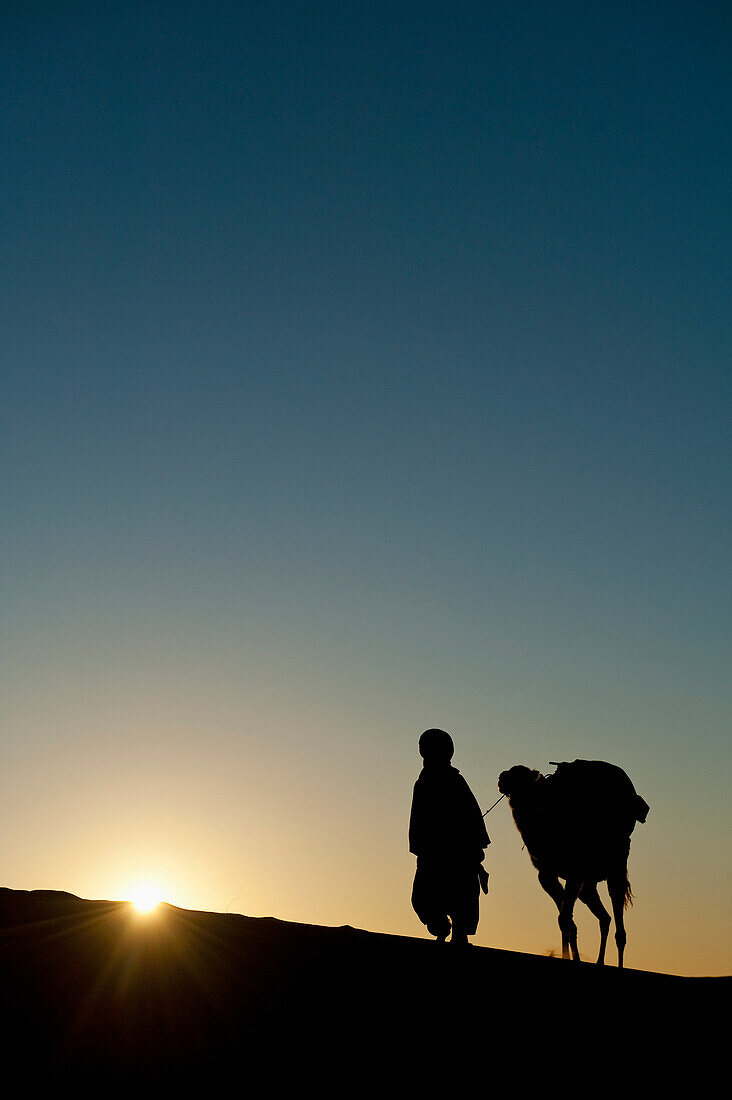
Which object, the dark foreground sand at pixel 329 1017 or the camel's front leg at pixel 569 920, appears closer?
the dark foreground sand at pixel 329 1017

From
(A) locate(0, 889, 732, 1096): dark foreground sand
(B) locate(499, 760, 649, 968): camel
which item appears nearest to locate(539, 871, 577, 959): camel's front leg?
(B) locate(499, 760, 649, 968): camel

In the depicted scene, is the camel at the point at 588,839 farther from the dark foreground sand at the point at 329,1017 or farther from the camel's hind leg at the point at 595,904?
the dark foreground sand at the point at 329,1017

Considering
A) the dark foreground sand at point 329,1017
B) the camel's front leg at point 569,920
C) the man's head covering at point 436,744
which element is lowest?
the dark foreground sand at point 329,1017

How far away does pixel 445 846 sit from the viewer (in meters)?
11.8

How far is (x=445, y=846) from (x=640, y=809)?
426cm

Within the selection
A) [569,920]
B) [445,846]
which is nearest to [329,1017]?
[445,846]

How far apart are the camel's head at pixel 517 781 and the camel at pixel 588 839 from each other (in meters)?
0.54

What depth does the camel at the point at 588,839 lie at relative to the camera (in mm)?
14711

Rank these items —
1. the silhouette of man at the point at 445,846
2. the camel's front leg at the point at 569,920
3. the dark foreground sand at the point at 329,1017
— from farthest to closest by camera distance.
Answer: the camel's front leg at the point at 569,920 < the silhouette of man at the point at 445,846 < the dark foreground sand at the point at 329,1017

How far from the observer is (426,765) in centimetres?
1197

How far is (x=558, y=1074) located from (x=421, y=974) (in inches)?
107

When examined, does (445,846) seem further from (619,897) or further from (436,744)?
(619,897)

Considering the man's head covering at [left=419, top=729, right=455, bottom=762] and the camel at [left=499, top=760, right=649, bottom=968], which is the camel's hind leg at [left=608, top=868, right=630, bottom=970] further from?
the man's head covering at [left=419, top=729, right=455, bottom=762]

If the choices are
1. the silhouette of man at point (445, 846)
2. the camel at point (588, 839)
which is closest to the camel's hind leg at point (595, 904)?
the camel at point (588, 839)
